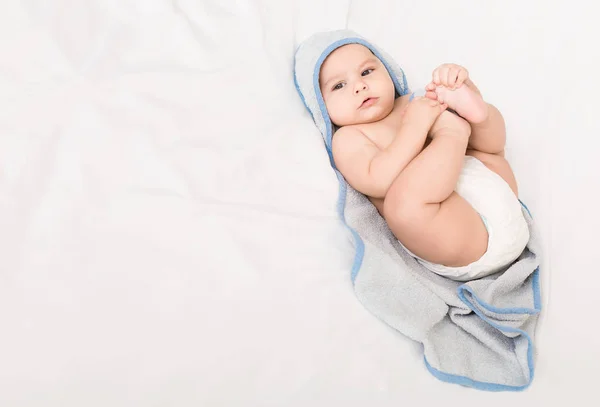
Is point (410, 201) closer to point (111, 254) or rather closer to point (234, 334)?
point (234, 334)

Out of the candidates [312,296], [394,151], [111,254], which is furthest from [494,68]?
[111,254]

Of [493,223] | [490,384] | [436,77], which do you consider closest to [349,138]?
[436,77]

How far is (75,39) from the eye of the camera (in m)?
1.28

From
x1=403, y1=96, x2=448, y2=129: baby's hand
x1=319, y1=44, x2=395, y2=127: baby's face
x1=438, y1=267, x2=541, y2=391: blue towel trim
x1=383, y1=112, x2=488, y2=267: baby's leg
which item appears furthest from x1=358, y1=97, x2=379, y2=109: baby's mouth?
x1=438, y1=267, x2=541, y2=391: blue towel trim

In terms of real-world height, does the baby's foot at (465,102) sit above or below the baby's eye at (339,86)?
above

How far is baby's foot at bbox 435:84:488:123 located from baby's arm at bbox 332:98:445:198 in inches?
0.9

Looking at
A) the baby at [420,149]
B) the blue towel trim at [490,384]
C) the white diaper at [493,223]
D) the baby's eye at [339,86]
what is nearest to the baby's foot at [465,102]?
the baby at [420,149]

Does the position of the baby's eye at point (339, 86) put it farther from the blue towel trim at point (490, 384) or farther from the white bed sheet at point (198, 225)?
the blue towel trim at point (490, 384)

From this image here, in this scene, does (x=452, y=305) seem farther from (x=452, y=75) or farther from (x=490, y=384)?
(x=452, y=75)

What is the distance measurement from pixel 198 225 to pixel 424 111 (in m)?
0.53

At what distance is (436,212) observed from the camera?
4.00 ft

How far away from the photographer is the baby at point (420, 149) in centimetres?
122

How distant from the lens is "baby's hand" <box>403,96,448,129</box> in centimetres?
130

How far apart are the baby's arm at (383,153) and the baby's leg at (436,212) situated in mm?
28
